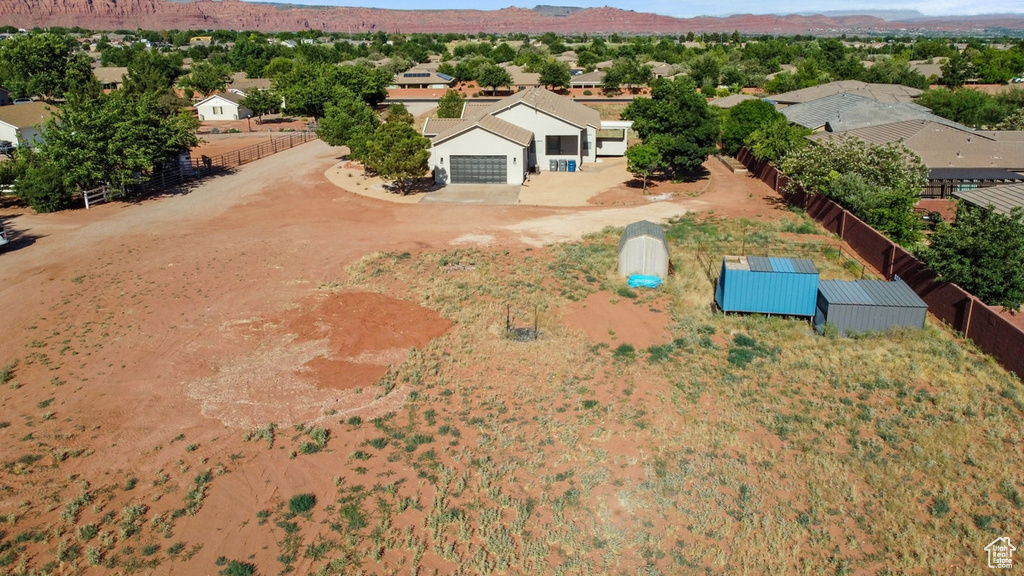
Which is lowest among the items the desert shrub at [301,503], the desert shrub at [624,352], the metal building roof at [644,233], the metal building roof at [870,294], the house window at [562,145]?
the desert shrub at [301,503]

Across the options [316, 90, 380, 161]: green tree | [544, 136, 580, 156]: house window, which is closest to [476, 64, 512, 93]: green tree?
[316, 90, 380, 161]: green tree

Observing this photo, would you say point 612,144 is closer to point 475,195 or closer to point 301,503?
point 475,195

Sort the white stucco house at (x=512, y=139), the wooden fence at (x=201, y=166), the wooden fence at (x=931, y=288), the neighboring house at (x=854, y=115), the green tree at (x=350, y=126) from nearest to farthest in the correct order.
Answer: the wooden fence at (x=931, y=288)
the wooden fence at (x=201, y=166)
the white stucco house at (x=512, y=139)
the neighboring house at (x=854, y=115)
the green tree at (x=350, y=126)

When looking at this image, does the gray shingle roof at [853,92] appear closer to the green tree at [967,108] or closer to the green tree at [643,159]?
the green tree at [967,108]

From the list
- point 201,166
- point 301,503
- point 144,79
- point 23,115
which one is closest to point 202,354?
point 301,503

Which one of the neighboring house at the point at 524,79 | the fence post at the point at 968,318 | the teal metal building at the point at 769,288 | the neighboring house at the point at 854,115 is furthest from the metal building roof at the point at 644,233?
the neighboring house at the point at 524,79

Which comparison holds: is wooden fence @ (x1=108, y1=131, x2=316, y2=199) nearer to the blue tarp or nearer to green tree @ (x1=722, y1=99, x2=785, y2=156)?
the blue tarp

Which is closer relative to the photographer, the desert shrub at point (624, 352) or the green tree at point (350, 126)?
the desert shrub at point (624, 352)
